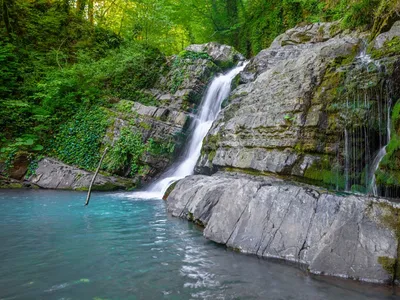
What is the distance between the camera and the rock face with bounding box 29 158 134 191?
1204 centimetres

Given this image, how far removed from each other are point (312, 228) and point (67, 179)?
1086cm

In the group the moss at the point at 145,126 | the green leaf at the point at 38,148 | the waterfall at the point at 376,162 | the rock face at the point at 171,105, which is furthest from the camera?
the moss at the point at 145,126

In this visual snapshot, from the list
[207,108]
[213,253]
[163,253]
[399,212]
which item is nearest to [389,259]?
[399,212]

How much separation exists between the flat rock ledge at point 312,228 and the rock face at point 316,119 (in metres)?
2.12

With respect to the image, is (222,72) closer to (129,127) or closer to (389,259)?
(129,127)

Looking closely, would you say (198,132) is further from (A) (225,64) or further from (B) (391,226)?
(B) (391,226)

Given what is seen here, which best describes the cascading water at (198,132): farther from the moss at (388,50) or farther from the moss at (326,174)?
the moss at (388,50)

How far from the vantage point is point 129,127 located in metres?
13.8

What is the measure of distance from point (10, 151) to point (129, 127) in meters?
5.49

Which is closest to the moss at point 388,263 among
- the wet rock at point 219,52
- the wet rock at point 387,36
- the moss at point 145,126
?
the wet rock at point 387,36

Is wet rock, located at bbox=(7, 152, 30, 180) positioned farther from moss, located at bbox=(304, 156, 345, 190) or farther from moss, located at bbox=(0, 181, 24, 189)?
moss, located at bbox=(304, 156, 345, 190)

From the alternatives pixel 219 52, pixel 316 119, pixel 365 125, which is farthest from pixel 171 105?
pixel 365 125

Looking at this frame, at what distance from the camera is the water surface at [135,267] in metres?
3.55

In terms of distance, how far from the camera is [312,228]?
4734mm
